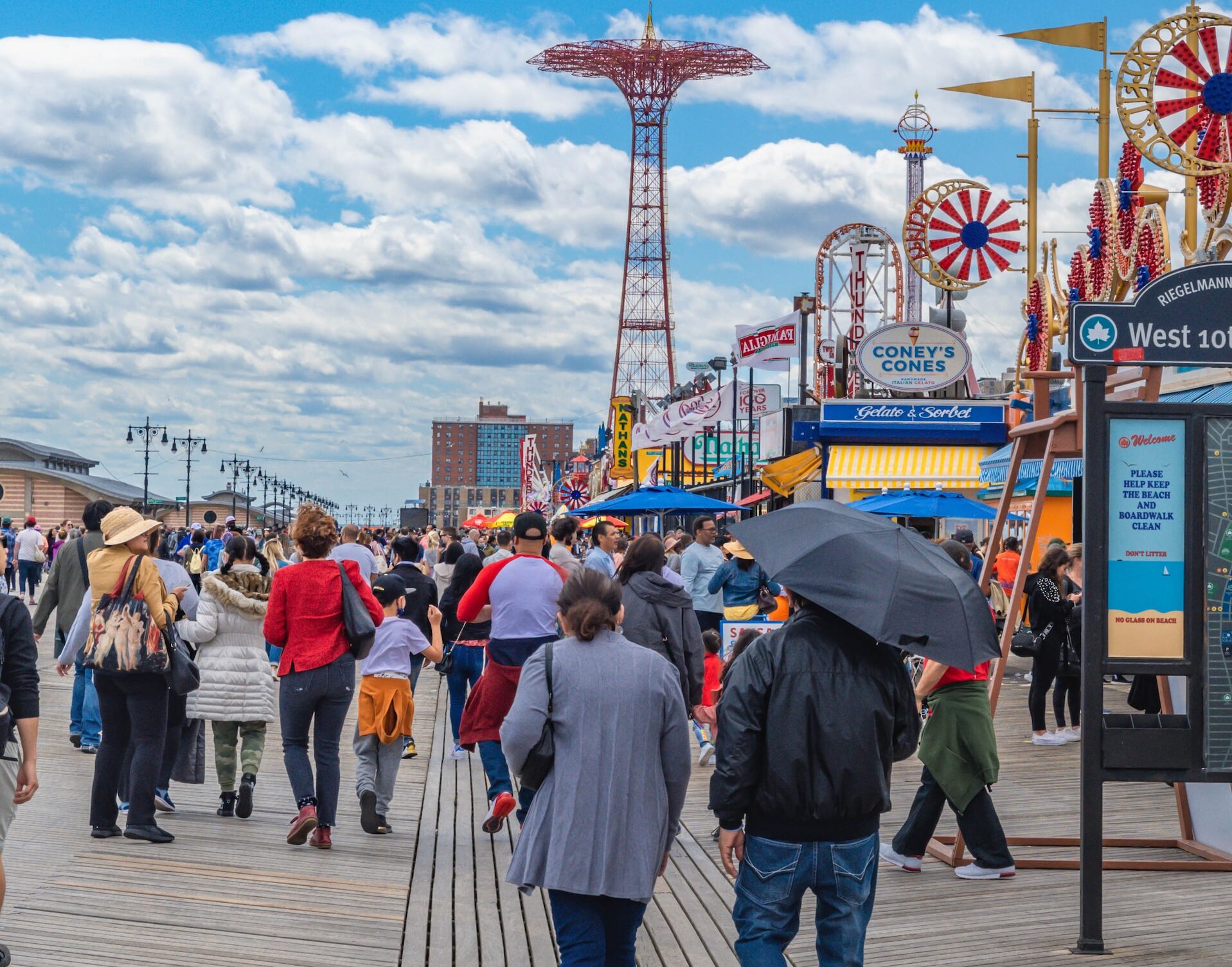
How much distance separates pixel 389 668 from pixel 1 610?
388cm

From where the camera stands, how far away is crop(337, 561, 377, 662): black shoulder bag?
8234 mm

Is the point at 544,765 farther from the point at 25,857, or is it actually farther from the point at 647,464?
the point at 647,464

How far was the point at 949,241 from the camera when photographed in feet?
81.2

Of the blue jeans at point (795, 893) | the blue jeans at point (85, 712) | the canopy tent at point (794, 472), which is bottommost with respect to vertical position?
the blue jeans at point (85, 712)

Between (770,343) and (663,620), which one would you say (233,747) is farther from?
(770,343)

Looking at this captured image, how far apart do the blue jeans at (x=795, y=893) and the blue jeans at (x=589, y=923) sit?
36 centimetres

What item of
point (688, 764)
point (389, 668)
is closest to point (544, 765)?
point (688, 764)

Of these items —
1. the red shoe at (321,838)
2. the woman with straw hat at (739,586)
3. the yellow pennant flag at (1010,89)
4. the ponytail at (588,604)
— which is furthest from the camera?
the yellow pennant flag at (1010,89)

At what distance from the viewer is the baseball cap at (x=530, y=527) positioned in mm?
8281

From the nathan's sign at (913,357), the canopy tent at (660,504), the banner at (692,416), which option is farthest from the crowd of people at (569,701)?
the banner at (692,416)

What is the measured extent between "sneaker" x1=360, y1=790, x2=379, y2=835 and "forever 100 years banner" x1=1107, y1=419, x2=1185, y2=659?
441 cm

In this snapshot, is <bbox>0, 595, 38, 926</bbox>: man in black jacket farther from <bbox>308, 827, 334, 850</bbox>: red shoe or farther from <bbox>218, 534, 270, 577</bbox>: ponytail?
<bbox>218, 534, 270, 577</bbox>: ponytail

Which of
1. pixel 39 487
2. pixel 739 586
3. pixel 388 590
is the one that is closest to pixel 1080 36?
pixel 739 586

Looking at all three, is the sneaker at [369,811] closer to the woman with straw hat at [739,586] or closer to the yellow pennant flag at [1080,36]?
the woman with straw hat at [739,586]
